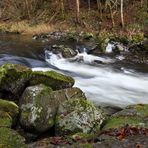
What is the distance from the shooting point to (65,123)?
7551 millimetres

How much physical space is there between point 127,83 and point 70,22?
16406mm

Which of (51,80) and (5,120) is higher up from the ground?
(51,80)

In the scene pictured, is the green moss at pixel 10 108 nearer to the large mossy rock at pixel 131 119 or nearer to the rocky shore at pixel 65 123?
the rocky shore at pixel 65 123

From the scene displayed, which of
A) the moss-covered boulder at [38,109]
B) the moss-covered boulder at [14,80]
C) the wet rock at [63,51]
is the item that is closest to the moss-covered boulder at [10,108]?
the moss-covered boulder at [38,109]

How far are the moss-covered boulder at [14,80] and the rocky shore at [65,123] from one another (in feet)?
2.21

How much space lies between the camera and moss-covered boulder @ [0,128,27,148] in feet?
21.4

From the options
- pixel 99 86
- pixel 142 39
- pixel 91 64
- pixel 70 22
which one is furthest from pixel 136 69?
pixel 70 22

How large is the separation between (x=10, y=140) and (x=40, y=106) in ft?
5.13

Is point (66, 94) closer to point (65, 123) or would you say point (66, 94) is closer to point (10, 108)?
point (65, 123)

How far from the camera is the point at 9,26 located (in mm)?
28672

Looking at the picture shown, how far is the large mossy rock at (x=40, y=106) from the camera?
7871 millimetres

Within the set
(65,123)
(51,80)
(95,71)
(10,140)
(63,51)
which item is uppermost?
(51,80)

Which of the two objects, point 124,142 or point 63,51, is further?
point 63,51

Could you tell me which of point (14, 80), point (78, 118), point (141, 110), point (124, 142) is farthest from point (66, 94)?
point (124, 142)
